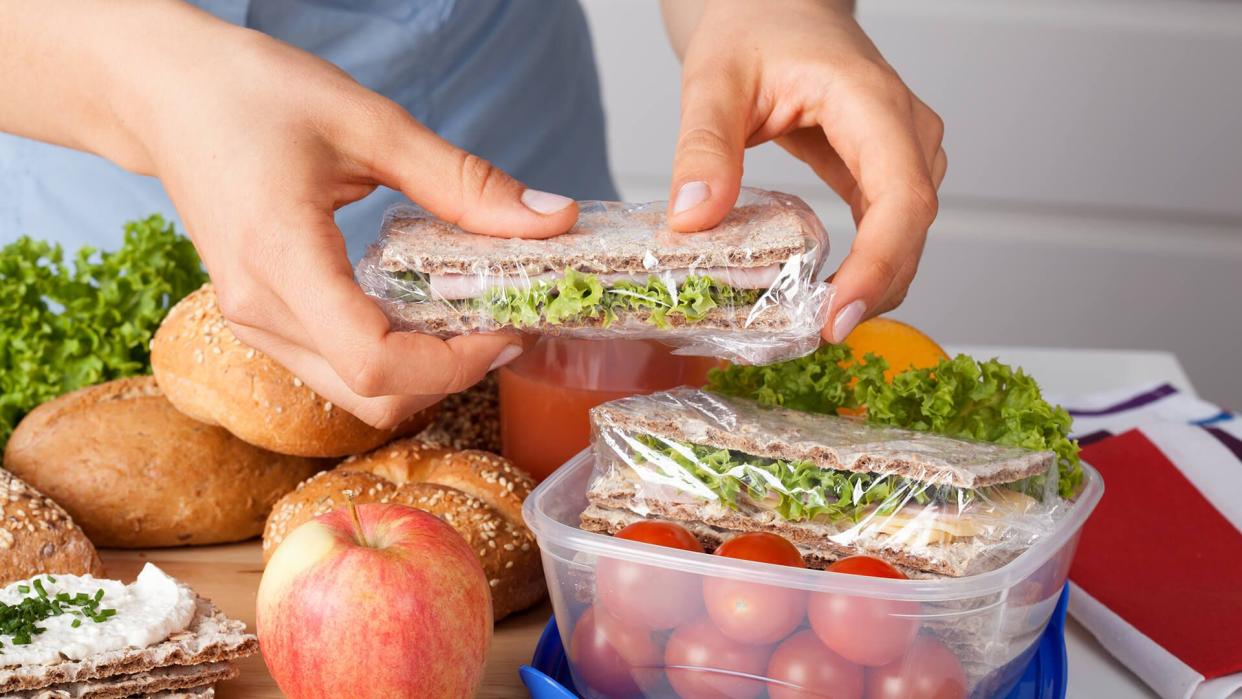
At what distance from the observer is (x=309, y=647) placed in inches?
44.3

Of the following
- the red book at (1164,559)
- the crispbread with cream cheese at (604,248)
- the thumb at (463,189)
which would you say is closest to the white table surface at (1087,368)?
the red book at (1164,559)

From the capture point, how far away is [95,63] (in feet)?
4.59

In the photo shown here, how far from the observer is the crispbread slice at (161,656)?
1.13 m

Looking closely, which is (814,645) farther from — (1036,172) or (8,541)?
(1036,172)

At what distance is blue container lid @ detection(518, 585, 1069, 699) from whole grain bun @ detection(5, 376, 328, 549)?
1.57 ft

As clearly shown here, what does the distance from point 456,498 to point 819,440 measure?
46cm

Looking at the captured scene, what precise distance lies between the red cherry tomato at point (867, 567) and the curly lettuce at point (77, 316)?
3.79 ft

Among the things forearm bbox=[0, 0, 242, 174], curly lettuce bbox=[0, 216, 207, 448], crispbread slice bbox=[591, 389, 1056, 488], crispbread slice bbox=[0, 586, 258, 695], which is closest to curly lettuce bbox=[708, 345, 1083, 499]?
crispbread slice bbox=[591, 389, 1056, 488]

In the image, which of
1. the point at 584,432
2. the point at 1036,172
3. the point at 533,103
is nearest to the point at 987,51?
the point at 1036,172

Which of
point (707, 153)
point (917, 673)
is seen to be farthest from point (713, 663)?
point (707, 153)

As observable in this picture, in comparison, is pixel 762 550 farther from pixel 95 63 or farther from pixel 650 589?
pixel 95 63

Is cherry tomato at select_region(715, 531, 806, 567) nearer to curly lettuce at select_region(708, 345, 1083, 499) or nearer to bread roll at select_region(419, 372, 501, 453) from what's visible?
curly lettuce at select_region(708, 345, 1083, 499)

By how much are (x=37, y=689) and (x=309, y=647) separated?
0.85 ft

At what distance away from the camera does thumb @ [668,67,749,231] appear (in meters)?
1.24
